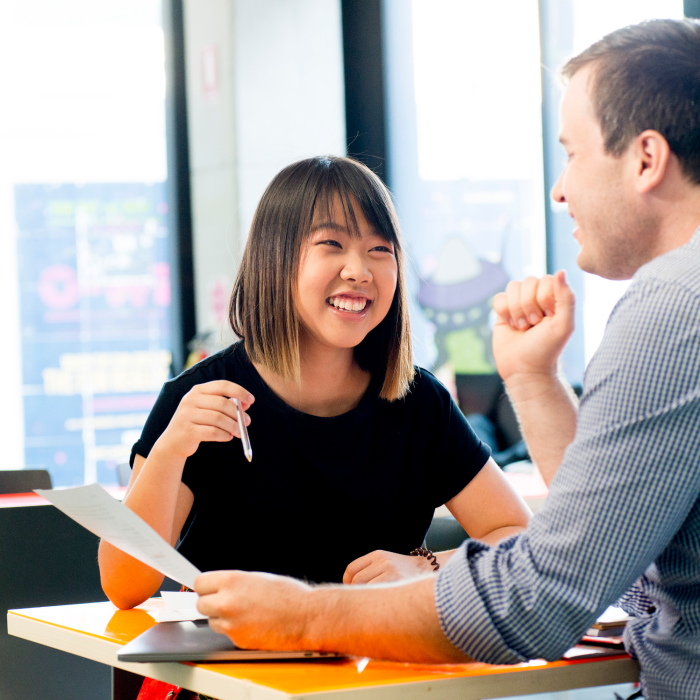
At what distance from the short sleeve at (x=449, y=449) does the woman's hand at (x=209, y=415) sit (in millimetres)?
441

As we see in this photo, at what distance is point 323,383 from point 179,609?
56 centimetres

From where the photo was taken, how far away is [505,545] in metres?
0.87

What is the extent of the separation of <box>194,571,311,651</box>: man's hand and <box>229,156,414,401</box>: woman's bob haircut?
25.8 inches

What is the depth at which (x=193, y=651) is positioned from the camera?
90cm

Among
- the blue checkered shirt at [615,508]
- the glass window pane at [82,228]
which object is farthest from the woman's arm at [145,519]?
the glass window pane at [82,228]

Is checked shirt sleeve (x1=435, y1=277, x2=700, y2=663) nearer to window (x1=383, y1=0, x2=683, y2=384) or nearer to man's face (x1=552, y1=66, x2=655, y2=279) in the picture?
man's face (x1=552, y1=66, x2=655, y2=279)

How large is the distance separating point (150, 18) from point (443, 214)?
2312 mm

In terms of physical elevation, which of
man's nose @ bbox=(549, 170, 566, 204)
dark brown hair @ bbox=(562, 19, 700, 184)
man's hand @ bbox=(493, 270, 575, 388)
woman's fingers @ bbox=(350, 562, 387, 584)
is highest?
dark brown hair @ bbox=(562, 19, 700, 184)

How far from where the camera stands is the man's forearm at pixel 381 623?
0.85 m

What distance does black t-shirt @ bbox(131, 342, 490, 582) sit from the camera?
1.44 metres

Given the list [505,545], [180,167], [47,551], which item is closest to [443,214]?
[180,167]

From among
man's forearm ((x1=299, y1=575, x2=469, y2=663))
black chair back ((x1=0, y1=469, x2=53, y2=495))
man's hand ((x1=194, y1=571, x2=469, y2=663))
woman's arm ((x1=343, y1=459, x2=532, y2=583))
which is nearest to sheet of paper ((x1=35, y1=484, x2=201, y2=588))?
man's hand ((x1=194, y1=571, x2=469, y2=663))

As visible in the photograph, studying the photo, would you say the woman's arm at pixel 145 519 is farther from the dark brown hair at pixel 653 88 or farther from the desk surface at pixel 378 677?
the dark brown hair at pixel 653 88

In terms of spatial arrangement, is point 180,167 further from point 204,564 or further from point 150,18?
point 204,564
